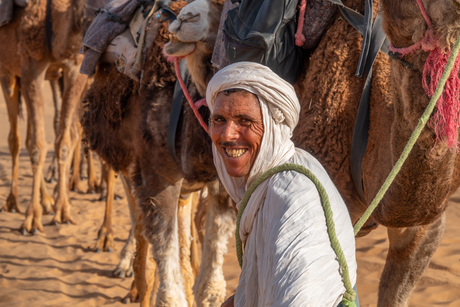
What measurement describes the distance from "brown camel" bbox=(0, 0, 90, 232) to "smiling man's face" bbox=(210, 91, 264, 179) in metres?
5.44

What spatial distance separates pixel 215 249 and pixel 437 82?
7.84 ft

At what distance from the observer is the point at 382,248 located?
18.6 ft

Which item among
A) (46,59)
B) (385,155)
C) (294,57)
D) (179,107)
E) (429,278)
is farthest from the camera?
(46,59)

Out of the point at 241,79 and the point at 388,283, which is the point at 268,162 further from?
the point at 388,283

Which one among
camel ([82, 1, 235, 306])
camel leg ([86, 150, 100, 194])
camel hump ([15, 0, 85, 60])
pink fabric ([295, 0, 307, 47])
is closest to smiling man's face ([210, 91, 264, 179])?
pink fabric ([295, 0, 307, 47])

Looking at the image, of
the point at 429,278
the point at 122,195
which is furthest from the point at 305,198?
the point at 122,195

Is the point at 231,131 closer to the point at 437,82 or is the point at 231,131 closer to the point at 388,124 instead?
the point at 437,82

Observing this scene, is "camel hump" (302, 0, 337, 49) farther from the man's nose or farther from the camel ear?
the man's nose

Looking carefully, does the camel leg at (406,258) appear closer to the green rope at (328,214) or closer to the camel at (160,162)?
the camel at (160,162)

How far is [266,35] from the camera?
255 cm

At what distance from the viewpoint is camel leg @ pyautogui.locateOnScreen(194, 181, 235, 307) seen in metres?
3.87

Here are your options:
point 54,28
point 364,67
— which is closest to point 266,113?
point 364,67

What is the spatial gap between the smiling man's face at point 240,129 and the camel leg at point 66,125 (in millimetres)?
5616

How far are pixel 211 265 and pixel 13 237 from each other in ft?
11.4
